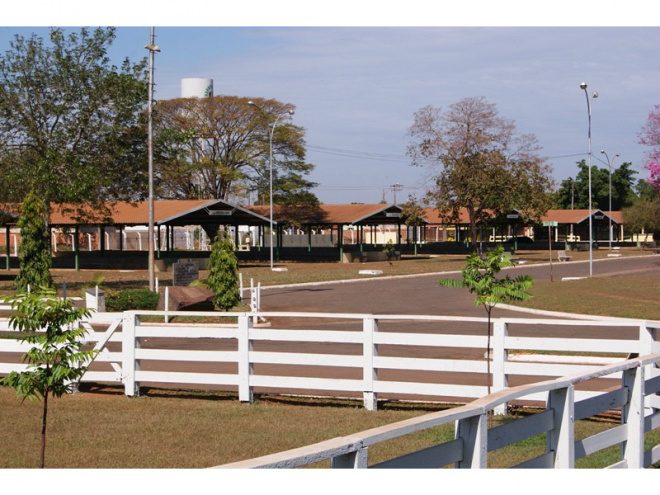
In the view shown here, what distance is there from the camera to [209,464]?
7.98 meters

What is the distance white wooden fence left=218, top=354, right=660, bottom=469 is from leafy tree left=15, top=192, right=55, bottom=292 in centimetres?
2230

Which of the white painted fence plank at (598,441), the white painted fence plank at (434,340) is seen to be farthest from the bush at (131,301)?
the white painted fence plank at (598,441)

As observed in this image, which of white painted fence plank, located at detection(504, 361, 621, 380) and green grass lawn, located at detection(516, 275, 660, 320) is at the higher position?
white painted fence plank, located at detection(504, 361, 621, 380)

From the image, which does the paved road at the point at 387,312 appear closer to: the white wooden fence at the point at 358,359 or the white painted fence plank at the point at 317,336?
the white wooden fence at the point at 358,359

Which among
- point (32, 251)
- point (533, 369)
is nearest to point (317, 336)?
point (533, 369)

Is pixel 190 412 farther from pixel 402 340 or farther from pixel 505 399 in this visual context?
pixel 505 399

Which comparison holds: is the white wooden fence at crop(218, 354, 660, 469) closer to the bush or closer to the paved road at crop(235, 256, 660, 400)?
the paved road at crop(235, 256, 660, 400)

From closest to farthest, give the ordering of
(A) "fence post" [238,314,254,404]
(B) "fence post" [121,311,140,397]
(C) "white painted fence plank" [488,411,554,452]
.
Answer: (C) "white painted fence plank" [488,411,554,452] → (A) "fence post" [238,314,254,404] → (B) "fence post" [121,311,140,397]

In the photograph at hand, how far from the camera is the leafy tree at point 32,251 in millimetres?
26984

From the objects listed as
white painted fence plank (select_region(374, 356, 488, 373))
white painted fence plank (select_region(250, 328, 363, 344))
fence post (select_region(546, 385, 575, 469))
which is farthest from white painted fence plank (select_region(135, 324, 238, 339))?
fence post (select_region(546, 385, 575, 469))

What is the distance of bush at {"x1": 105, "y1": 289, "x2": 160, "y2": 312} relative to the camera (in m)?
24.9

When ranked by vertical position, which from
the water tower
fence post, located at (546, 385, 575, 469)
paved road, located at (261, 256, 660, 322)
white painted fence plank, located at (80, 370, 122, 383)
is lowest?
paved road, located at (261, 256, 660, 322)

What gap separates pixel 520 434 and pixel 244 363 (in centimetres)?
701

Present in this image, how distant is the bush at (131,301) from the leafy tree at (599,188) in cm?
10728
